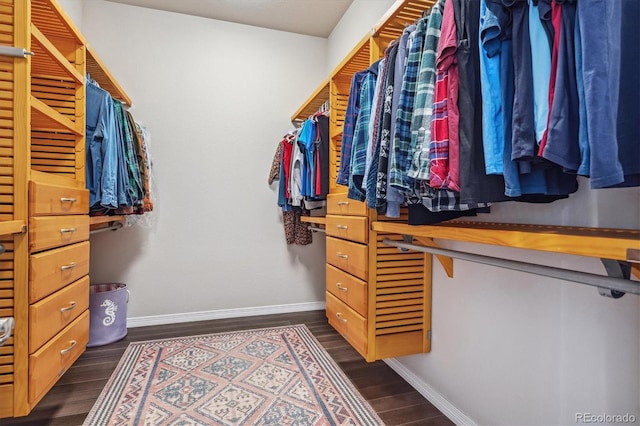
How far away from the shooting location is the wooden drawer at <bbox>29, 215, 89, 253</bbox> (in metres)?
1.13

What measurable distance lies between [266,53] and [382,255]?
241 cm

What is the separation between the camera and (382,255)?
1587 mm

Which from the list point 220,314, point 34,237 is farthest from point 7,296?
point 220,314

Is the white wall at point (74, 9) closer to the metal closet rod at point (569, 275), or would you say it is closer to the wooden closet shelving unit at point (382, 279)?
the wooden closet shelving unit at point (382, 279)

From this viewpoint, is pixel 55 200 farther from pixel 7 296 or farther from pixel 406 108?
pixel 406 108

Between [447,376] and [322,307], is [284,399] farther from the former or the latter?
[322,307]

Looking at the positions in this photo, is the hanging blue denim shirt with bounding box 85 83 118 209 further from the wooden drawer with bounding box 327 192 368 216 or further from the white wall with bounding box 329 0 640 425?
the white wall with bounding box 329 0 640 425

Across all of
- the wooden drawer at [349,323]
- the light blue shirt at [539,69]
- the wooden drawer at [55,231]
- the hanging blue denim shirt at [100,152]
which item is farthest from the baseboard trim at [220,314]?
the light blue shirt at [539,69]

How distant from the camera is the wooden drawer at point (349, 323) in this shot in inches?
61.8

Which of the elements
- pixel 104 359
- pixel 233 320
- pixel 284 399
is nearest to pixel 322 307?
pixel 233 320

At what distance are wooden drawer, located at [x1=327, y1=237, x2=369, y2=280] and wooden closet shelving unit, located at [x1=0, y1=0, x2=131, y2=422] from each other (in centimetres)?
124

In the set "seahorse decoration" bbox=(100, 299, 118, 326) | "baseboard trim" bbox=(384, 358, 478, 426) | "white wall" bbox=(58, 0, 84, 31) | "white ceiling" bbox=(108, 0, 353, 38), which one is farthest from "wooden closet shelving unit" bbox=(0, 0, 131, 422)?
"baseboard trim" bbox=(384, 358, 478, 426)

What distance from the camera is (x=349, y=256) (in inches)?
67.5

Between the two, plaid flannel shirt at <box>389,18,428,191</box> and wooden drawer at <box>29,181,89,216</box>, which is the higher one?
plaid flannel shirt at <box>389,18,428,191</box>
